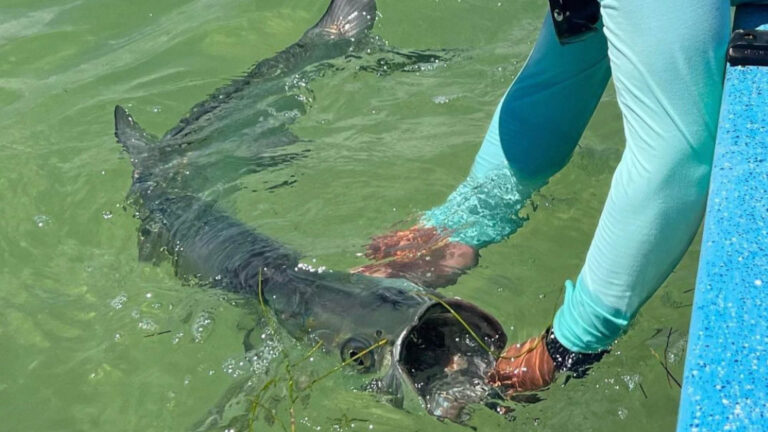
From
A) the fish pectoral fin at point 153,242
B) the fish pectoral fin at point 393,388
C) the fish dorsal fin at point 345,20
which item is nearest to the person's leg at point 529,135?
the fish pectoral fin at point 393,388

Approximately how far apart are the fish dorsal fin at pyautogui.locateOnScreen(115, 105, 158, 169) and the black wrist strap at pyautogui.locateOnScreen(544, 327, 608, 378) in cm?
217

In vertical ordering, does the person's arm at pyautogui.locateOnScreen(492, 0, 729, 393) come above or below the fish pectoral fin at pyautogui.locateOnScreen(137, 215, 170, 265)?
above

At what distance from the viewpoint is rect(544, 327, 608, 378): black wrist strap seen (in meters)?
2.55

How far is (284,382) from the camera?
2.93m

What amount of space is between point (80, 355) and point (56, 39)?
271 centimetres

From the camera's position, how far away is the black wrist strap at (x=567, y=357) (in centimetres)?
255

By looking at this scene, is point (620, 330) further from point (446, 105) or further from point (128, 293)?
point (446, 105)

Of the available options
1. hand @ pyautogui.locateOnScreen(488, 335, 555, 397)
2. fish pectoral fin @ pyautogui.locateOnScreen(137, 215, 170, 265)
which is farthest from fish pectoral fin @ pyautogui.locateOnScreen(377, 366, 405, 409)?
fish pectoral fin @ pyautogui.locateOnScreen(137, 215, 170, 265)

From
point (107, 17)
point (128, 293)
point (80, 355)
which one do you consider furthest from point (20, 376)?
point (107, 17)

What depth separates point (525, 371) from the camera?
2605mm

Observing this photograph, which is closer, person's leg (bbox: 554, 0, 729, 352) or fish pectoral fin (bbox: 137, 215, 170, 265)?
person's leg (bbox: 554, 0, 729, 352)

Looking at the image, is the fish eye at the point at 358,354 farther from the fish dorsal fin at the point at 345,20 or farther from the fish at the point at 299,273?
the fish dorsal fin at the point at 345,20

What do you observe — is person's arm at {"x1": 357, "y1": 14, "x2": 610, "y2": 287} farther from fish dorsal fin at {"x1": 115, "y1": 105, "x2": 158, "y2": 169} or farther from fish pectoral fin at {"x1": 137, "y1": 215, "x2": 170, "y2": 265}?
fish dorsal fin at {"x1": 115, "y1": 105, "x2": 158, "y2": 169}

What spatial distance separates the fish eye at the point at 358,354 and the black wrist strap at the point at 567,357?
0.46m
